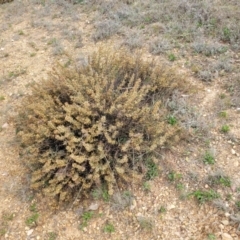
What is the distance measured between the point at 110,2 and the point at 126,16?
986 mm

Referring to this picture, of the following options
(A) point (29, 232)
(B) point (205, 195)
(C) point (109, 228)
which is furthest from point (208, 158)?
(A) point (29, 232)

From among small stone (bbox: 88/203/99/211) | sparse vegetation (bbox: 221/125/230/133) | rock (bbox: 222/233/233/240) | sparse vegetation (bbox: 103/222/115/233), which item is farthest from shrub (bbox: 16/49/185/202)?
rock (bbox: 222/233/233/240)

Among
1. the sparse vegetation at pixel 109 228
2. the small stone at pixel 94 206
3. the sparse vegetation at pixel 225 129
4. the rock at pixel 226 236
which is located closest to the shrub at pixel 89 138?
the small stone at pixel 94 206

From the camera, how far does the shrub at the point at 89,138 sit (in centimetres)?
350

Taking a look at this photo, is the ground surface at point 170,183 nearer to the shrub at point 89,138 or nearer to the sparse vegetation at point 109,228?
the sparse vegetation at point 109,228

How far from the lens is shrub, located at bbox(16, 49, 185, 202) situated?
3496mm

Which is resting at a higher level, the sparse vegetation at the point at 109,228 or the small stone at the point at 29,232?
the sparse vegetation at the point at 109,228

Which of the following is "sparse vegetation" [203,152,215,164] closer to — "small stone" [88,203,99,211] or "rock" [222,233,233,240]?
"rock" [222,233,233,240]

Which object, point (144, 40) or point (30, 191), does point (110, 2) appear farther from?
point (30, 191)

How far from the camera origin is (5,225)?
139 inches

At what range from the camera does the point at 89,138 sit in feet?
11.7

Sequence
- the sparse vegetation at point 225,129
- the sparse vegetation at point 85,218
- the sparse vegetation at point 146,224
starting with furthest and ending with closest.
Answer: the sparse vegetation at point 225,129 < the sparse vegetation at point 85,218 < the sparse vegetation at point 146,224

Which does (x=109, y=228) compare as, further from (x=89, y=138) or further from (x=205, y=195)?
(x=205, y=195)

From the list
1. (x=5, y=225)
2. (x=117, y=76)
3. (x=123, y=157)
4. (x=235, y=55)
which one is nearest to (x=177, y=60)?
(x=235, y=55)
